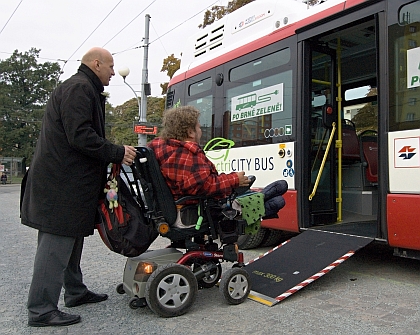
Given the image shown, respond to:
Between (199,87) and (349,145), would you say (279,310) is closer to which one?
(349,145)

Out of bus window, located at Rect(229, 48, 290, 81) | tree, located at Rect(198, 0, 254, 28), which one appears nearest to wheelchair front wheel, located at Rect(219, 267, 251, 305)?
bus window, located at Rect(229, 48, 290, 81)

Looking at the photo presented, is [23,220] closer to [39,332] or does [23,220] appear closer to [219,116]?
[39,332]

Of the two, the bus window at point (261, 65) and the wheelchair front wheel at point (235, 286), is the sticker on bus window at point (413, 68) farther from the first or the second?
the wheelchair front wheel at point (235, 286)

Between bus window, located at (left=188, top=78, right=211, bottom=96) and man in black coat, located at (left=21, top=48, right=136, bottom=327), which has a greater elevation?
bus window, located at (left=188, top=78, right=211, bottom=96)

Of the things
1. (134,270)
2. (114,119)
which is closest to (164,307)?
(134,270)

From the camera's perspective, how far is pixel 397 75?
4.07m

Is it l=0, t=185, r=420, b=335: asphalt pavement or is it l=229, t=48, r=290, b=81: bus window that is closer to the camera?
l=0, t=185, r=420, b=335: asphalt pavement

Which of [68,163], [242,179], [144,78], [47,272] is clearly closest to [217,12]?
[144,78]

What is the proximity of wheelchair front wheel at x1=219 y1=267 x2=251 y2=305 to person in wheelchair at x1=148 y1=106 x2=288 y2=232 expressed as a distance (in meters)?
0.44

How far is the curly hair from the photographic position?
3525 millimetres

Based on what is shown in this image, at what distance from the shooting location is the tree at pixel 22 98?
4825 cm

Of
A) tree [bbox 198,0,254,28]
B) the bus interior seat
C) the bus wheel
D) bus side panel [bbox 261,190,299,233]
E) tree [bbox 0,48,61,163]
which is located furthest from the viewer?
tree [bbox 0,48,61,163]

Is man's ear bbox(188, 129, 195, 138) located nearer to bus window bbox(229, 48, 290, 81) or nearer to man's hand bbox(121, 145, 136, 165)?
man's hand bbox(121, 145, 136, 165)

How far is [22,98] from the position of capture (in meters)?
50.9
